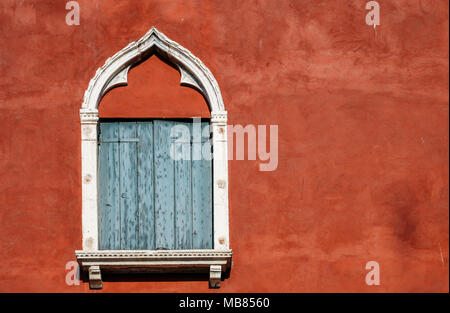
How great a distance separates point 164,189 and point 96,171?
74cm

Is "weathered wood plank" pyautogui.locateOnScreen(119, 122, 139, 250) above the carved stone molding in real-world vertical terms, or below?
below

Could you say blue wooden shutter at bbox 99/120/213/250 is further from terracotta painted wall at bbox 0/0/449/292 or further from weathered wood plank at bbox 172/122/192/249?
terracotta painted wall at bbox 0/0/449/292

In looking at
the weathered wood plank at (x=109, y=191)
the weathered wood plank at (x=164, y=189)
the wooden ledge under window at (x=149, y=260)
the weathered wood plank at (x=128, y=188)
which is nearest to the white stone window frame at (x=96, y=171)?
the wooden ledge under window at (x=149, y=260)

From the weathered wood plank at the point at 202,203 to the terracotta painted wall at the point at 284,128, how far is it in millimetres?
269

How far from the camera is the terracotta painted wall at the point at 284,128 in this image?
12672 mm

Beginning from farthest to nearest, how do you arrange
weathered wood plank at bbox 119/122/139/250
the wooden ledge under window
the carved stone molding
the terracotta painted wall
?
the carved stone molding < weathered wood plank at bbox 119/122/139/250 < the terracotta painted wall < the wooden ledge under window

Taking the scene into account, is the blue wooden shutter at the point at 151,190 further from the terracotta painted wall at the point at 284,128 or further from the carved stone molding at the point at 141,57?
the carved stone molding at the point at 141,57

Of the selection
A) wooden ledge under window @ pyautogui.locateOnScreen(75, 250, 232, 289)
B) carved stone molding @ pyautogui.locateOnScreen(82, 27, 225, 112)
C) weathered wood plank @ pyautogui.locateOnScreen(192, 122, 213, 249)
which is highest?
carved stone molding @ pyautogui.locateOnScreen(82, 27, 225, 112)

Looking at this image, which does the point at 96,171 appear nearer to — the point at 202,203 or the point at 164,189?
the point at 164,189

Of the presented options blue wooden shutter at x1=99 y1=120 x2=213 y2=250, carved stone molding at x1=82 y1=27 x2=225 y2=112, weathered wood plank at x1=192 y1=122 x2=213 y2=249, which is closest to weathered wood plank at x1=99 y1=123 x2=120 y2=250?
blue wooden shutter at x1=99 y1=120 x2=213 y2=250

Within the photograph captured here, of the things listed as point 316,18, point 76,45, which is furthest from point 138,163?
point 316,18

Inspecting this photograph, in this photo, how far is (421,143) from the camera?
12953 mm

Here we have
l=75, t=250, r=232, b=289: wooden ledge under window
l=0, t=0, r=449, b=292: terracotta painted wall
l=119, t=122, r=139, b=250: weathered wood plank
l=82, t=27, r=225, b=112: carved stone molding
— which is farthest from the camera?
l=82, t=27, r=225, b=112: carved stone molding

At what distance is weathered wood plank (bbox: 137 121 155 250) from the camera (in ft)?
41.9
